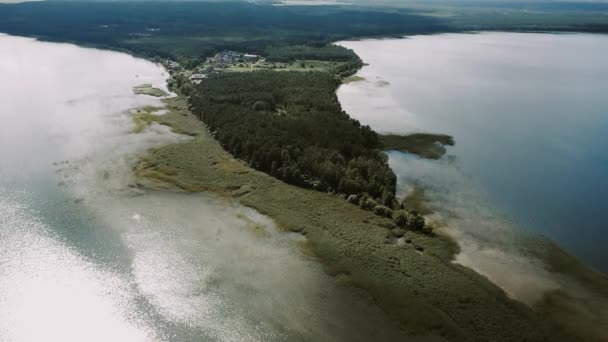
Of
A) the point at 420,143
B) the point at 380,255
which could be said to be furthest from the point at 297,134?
the point at 380,255

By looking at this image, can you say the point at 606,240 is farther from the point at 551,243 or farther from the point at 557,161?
the point at 557,161

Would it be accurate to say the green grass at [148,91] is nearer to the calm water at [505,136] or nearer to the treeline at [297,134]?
the treeline at [297,134]

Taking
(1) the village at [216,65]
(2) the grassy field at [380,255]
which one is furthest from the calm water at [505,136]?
(1) the village at [216,65]

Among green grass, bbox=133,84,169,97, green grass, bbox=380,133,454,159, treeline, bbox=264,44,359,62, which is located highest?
treeline, bbox=264,44,359,62

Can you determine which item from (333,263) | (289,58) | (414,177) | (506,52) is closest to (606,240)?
(414,177)

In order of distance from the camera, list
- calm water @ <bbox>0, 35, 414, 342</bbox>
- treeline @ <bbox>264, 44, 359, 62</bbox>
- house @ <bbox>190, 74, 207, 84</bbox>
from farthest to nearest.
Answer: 1. treeline @ <bbox>264, 44, 359, 62</bbox>
2. house @ <bbox>190, 74, 207, 84</bbox>
3. calm water @ <bbox>0, 35, 414, 342</bbox>

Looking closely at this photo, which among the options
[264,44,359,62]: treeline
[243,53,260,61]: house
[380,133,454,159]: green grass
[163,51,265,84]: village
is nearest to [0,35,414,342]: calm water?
[380,133,454,159]: green grass

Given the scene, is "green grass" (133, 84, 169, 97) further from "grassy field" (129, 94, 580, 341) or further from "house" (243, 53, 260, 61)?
"house" (243, 53, 260, 61)
